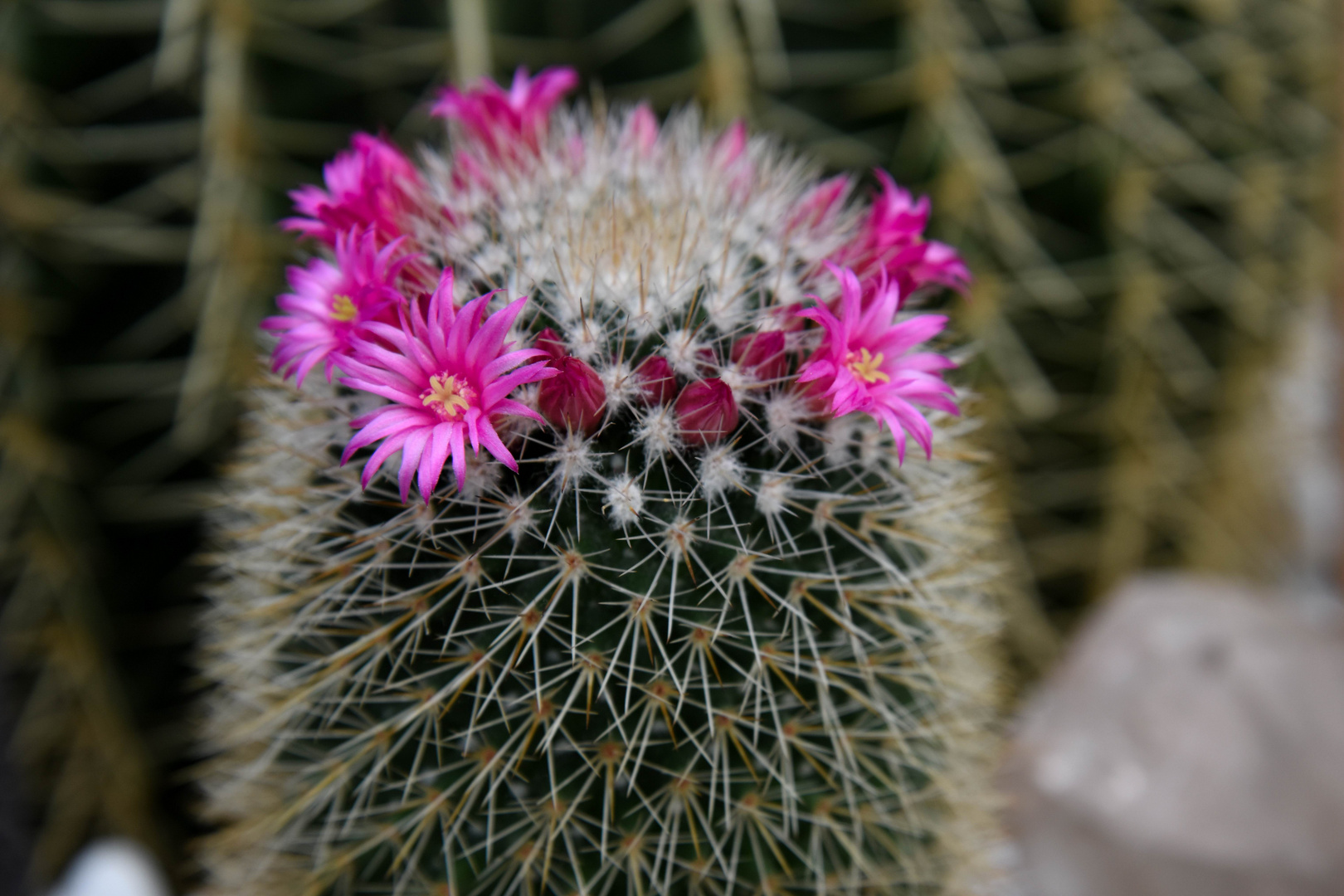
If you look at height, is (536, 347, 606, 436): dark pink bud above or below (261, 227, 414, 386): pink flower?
below

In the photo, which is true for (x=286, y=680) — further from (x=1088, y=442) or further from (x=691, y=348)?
(x=1088, y=442)

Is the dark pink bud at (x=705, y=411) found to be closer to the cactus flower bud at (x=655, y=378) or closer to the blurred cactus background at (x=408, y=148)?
the cactus flower bud at (x=655, y=378)

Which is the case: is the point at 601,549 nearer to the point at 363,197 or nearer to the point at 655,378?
the point at 655,378

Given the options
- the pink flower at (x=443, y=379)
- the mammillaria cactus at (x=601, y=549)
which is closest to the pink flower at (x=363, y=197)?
the mammillaria cactus at (x=601, y=549)

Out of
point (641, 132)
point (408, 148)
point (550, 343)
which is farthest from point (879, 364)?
point (408, 148)

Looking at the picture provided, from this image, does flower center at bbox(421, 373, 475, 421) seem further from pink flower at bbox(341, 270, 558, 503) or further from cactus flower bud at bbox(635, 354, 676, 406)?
cactus flower bud at bbox(635, 354, 676, 406)

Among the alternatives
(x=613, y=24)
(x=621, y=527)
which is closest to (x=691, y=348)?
(x=621, y=527)

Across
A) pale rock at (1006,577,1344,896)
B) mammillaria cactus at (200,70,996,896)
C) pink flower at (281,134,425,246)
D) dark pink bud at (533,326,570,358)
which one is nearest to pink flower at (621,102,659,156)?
mammillaria cactus at (200,70,996,896)
